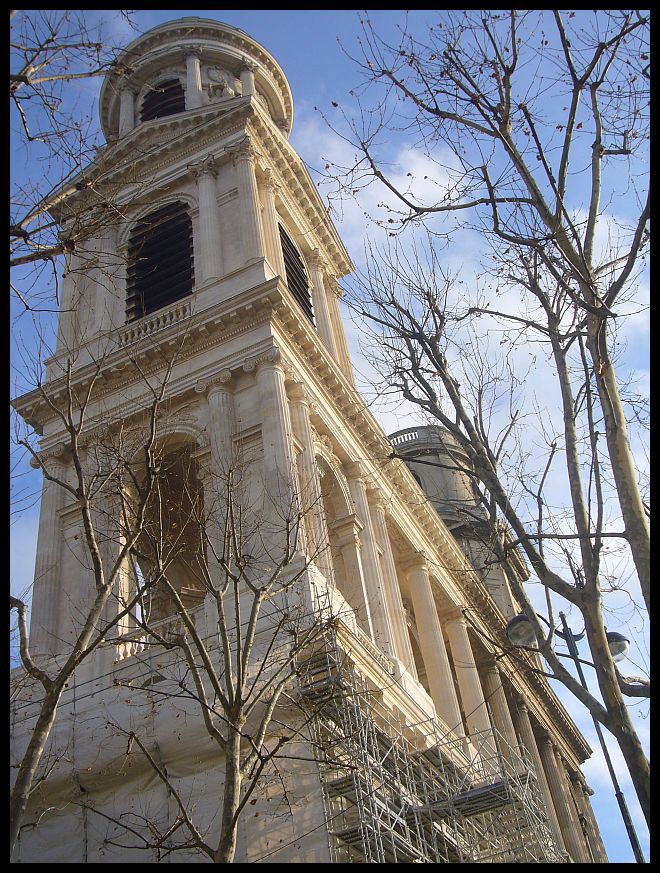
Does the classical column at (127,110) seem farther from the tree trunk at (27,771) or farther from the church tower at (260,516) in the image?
the tree trunk at (27,771)

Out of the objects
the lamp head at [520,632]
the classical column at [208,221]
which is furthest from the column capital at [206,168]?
the lamp head at [520,632]

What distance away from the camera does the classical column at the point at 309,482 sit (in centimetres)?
2330

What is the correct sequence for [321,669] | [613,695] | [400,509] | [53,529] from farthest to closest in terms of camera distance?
[400,509] < [53,529] < [321,669] < [613,695]

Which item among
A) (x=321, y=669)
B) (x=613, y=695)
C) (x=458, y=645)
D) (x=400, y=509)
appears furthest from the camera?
(x=458, y=645)

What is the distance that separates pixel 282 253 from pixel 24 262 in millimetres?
24503

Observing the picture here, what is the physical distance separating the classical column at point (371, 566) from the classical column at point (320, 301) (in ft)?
19.8

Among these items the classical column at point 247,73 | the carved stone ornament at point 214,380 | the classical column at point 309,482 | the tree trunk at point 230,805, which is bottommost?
the tree trunk at point 230,805

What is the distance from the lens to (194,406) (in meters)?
27.3

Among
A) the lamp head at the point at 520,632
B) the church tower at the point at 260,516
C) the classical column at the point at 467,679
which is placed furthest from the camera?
the classical column at the point at 467,679

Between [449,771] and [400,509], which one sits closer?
[449,771]

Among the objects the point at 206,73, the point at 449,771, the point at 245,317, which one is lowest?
the point at 449,771

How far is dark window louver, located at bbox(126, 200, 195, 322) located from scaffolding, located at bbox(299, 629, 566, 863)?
15779 mm

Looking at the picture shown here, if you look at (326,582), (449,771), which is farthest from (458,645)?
(326,582)

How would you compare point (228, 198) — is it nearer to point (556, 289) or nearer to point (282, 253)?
point (282, 253)
